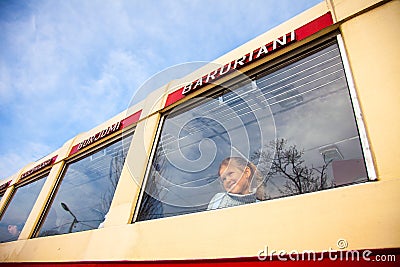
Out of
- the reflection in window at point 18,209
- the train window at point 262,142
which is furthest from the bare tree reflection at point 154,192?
the reflection in window at point 18,209

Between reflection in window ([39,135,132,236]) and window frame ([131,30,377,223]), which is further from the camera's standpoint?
reflection in window ([39,135,132,236])

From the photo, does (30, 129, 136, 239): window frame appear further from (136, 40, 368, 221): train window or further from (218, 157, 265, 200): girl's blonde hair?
(218, 157, 265, 200): girl's blonde hair

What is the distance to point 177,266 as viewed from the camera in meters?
1.57

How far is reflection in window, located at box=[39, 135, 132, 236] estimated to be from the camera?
3242 mm

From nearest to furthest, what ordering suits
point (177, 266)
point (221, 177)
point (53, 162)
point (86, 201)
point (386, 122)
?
point (386, 122) → point (177, 266) → point (221, 177) → point (86, 201) → point (53, 162)

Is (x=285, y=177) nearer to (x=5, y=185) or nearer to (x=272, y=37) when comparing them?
(x=272, y=37)

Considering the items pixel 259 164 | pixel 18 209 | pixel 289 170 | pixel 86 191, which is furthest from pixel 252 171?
pixel 18 209

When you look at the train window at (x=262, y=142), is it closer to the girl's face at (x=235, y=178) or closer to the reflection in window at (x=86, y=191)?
the girl's face at (x=235, y=178)

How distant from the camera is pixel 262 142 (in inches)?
96.0

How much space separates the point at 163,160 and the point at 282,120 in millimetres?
1491

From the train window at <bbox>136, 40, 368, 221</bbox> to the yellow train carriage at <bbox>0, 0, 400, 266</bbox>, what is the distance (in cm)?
1

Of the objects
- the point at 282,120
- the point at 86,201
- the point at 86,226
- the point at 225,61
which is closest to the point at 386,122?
the point at 282,120

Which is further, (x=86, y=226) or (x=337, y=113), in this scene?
(x=86, y=226)
